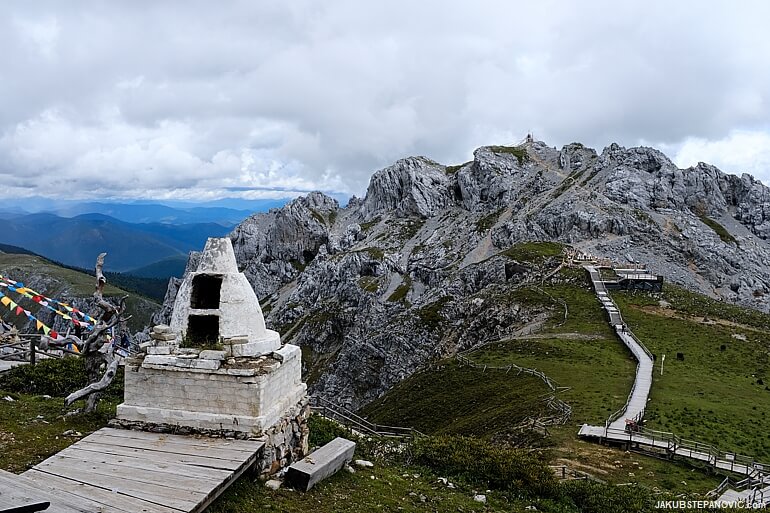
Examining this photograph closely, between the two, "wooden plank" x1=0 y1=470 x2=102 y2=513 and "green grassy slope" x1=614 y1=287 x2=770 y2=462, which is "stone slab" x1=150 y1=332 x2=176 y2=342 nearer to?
"wooden plank" x1=0 y1=470 x2=102 y2=513

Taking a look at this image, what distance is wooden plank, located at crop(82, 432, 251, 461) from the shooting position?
524 inches

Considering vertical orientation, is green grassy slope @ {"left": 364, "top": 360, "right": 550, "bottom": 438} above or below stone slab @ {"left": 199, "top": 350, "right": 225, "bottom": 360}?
below

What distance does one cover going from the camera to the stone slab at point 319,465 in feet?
47.0

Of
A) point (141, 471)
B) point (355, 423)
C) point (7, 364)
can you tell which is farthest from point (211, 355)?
point (7, 364)

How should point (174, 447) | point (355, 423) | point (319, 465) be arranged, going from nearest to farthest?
point (174, 447) → point (319, 465) → point (355, 423)

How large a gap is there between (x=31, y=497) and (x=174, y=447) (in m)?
5.78

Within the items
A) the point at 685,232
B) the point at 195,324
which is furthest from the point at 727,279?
the point at 195,324

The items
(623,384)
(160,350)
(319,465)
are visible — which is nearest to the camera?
(319,465)

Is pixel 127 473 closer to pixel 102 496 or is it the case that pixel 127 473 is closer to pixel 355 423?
pixel 102 496

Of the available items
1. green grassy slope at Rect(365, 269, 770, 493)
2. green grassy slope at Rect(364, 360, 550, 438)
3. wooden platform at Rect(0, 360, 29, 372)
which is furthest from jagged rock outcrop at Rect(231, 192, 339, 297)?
wooden platform at Rect(0, 360, 29, 372)

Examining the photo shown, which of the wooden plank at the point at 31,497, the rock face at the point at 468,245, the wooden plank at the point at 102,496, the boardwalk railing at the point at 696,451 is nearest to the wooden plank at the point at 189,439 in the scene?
the wooden plank at the point at 102,496

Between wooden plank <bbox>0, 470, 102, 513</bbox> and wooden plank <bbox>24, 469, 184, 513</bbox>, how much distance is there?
3.51ft

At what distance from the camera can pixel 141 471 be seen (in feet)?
40.4

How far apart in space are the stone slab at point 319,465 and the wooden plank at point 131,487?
11.6 feet
